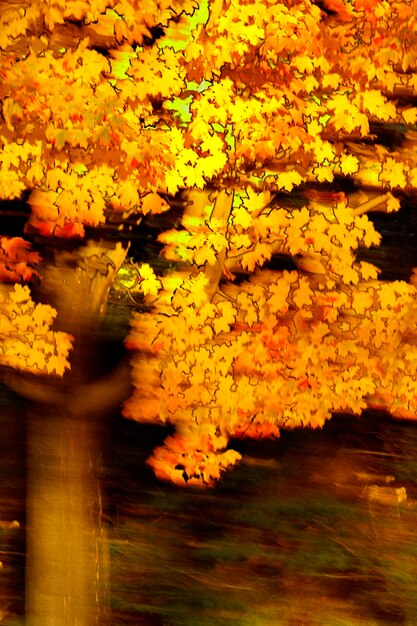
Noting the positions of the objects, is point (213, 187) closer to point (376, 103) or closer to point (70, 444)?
point (376, 103)

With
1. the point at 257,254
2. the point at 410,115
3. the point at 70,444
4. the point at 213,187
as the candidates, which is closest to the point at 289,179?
the point at 257,254

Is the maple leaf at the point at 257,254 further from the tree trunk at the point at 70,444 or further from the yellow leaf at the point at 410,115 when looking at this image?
the yellow leaf at the point at 410,115

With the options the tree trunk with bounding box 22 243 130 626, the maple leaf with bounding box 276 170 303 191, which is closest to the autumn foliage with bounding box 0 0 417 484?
the maple leaf with bounding box 276 170 303 191

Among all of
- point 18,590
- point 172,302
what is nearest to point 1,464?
point 18,590

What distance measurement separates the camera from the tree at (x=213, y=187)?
496cm

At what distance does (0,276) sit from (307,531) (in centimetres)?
438

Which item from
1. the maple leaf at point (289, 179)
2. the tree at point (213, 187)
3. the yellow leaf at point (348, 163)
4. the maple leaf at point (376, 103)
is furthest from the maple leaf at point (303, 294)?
the maple leaf at point (376, 103)

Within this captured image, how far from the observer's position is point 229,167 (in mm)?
5418

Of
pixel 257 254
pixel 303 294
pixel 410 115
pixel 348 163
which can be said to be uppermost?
pixel 410 115

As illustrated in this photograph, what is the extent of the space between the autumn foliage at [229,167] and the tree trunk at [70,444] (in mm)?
275

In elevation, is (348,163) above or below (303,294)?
above

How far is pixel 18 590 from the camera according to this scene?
26.6 ft

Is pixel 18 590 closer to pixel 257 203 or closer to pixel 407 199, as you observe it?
pixel 257 203

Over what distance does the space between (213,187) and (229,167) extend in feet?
2.46
